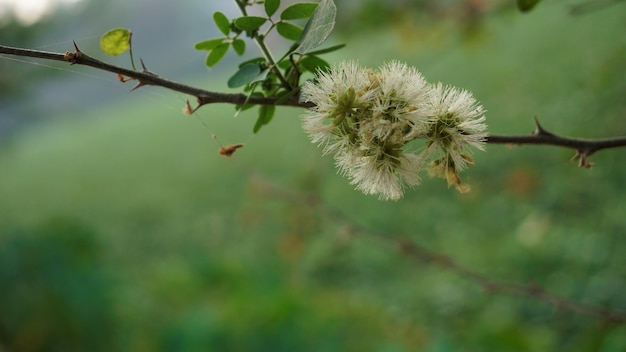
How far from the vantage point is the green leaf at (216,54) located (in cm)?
68

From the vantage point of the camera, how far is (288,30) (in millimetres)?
667

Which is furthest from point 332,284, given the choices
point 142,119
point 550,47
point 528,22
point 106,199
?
point 142,119

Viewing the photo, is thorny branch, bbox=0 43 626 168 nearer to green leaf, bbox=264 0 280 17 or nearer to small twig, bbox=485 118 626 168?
small twig, bbox=485 118 626 168

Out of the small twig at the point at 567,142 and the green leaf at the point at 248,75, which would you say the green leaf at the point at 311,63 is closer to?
the green leaf at the point at 248,75

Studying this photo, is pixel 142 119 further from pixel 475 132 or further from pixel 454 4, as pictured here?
pixel 475 132

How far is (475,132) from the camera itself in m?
0.56

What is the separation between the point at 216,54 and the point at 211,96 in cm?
15

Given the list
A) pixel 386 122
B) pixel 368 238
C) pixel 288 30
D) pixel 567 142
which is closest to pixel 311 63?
pixel 288 30

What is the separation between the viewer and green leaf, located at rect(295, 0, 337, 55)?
0.50 metres

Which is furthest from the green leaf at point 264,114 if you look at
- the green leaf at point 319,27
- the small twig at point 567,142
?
the small twig at point 567,142

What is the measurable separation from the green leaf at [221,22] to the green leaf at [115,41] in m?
0.09

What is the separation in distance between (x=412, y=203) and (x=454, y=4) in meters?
1.42

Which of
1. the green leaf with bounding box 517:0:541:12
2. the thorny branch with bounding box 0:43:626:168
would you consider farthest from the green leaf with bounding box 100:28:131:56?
the green leaf with bounding box 517:0:541:12

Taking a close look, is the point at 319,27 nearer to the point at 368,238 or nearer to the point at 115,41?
the point at 115,41
